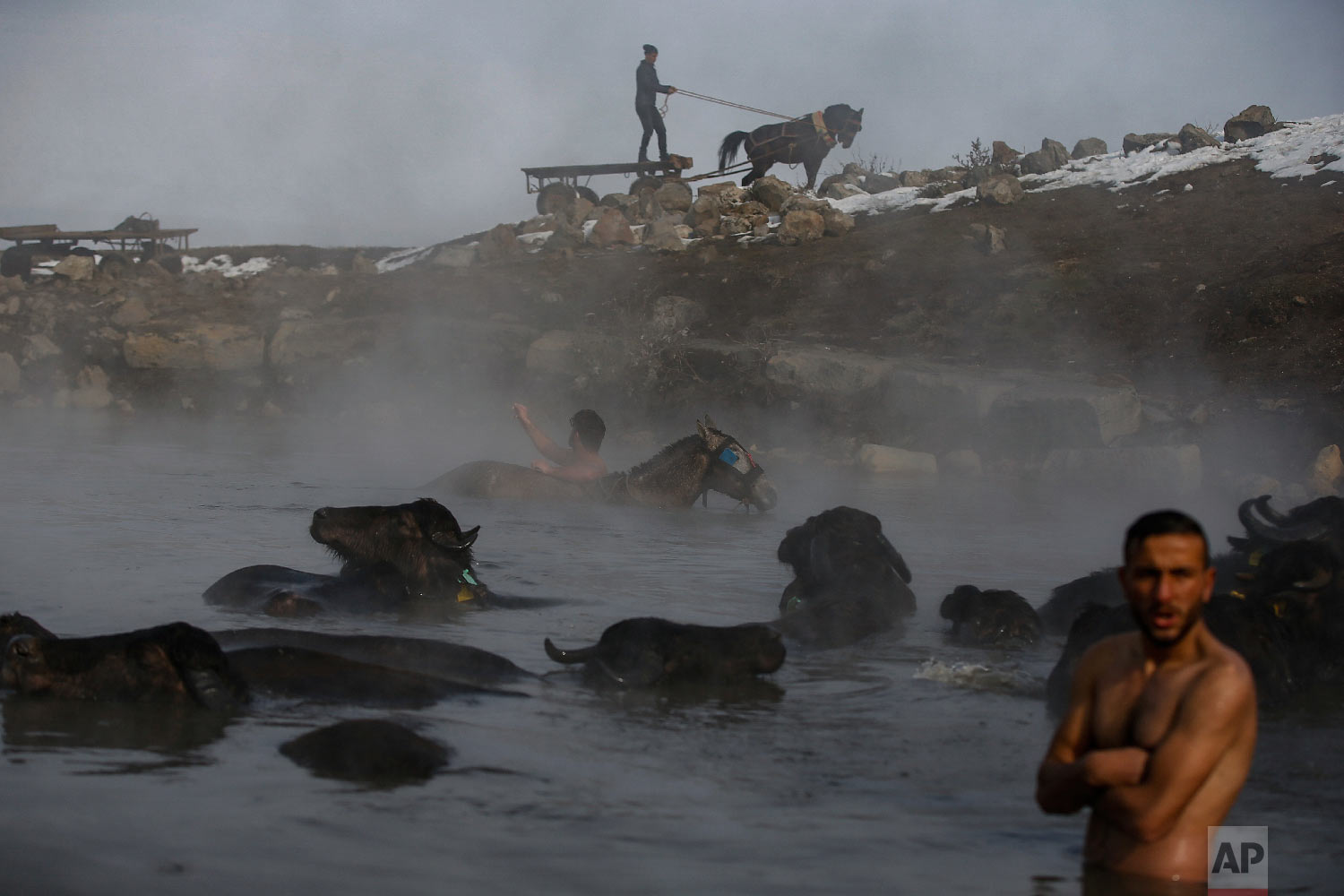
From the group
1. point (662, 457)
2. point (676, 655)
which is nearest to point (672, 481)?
point (662, 457)

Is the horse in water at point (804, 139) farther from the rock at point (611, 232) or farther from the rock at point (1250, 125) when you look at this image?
the rock at point (1250, 125)

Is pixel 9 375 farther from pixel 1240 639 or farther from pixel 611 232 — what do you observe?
pixel 1240 639

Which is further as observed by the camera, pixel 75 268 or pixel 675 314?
pixel 75 268

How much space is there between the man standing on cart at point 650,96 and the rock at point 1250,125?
35.3 feet

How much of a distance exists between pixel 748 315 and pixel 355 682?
1469cm

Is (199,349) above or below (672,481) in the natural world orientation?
above

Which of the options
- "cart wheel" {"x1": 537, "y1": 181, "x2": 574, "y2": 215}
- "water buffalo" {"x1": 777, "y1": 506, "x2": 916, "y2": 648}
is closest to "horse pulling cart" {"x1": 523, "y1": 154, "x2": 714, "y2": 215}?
"cart wheel" {"x1": 537, "y1": 181, "x2": 574, "y2": 215}

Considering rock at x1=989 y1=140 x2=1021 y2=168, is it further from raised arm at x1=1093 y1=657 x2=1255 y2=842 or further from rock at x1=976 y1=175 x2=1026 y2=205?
raised arm at x1=1093 y1=657 x2=1255 y2=842

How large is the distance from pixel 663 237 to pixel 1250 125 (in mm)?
10693

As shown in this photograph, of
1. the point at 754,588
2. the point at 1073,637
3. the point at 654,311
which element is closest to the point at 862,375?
the point at 654,311

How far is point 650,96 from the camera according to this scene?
26516mm

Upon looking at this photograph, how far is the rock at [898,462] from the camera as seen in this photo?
47.4ft

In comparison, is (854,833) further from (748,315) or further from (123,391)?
(123,391)

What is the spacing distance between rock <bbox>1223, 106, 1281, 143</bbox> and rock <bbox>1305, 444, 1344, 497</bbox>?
42.4 feet
